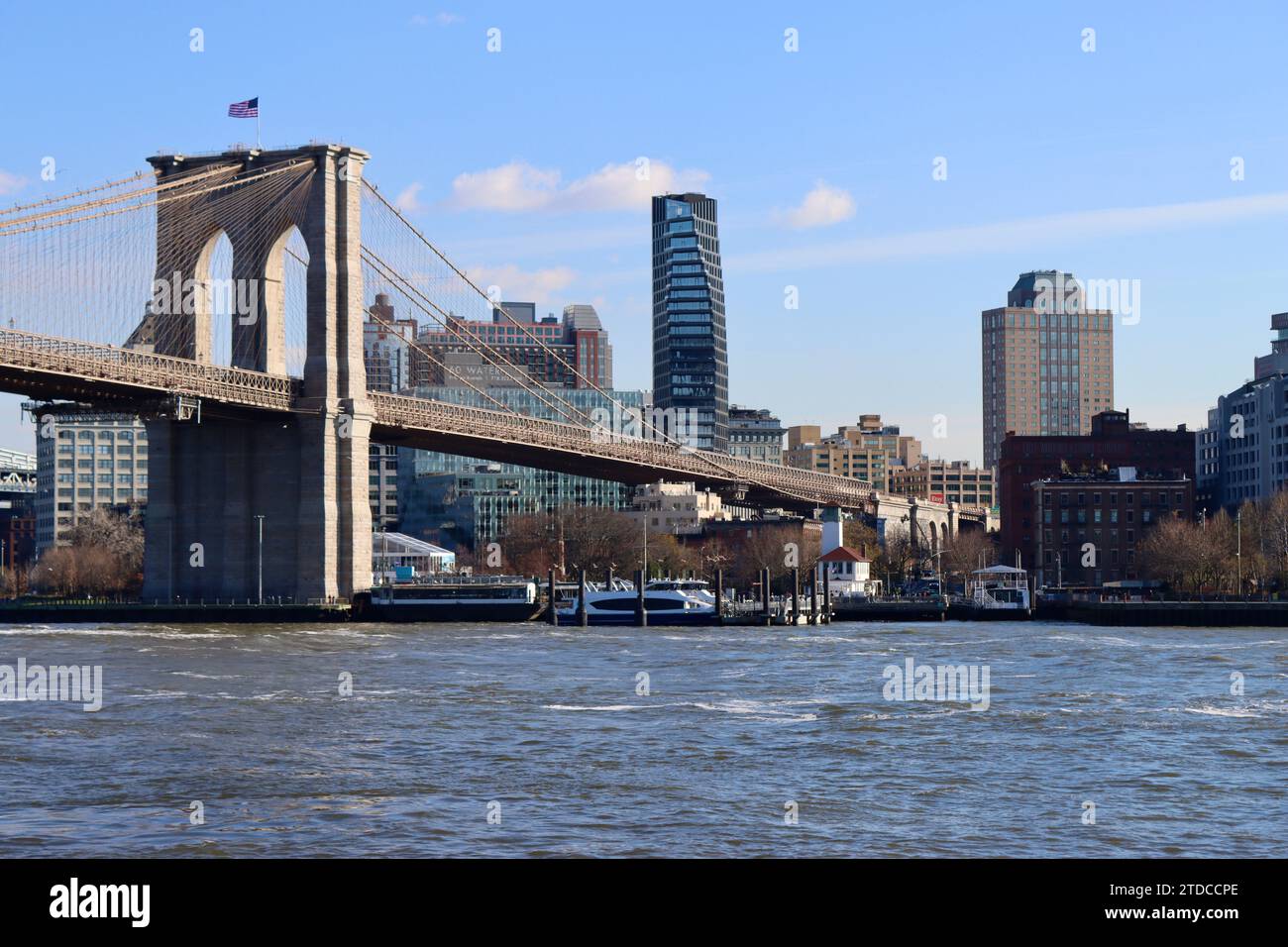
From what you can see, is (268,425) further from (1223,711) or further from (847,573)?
(1223,711)

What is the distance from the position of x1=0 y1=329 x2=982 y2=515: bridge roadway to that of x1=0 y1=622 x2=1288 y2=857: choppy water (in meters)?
20.3

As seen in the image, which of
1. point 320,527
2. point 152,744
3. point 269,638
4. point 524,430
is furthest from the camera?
point 524,430

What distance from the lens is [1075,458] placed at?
13212 centimetres

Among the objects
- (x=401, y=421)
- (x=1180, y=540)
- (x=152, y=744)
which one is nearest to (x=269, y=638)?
(x=401, y=421)

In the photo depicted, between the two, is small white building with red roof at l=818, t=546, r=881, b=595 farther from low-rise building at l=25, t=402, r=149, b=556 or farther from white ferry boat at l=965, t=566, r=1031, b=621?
low-rise building at l=25, t=402, r=149, b=556

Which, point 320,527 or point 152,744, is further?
point 320,527

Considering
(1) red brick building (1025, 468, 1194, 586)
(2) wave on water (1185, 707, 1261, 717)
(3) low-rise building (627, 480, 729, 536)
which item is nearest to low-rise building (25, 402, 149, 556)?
(3) low-rise building (627, 480, 729, 536)

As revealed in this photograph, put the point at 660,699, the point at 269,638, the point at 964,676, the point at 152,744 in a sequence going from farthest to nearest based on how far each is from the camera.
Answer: the point at 269,638 → the point at 964,676 → the point at 660,699 → the point at 152,744
